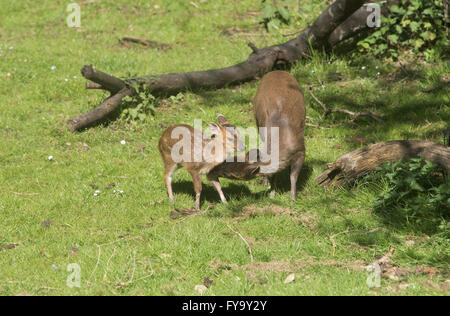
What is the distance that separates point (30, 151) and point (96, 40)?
547 centimetres

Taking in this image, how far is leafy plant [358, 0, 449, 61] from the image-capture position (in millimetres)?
10836

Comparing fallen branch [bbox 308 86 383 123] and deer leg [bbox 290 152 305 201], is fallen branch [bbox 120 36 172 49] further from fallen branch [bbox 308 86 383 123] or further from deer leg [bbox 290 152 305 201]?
deer leg [bbox 290 152 305 201]

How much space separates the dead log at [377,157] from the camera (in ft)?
22.1

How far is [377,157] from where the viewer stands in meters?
7.14

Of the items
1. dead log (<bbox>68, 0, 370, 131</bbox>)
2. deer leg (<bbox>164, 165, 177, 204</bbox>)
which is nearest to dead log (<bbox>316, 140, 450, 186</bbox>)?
deer leg (<bbox>164, 165, 177, 204</bbox>)

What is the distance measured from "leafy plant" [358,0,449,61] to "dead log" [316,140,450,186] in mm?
4458

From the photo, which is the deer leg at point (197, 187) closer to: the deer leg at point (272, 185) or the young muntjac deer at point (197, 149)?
the young muntjac deer at point (197, 149)

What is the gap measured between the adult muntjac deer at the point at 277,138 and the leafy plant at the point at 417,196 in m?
1.09

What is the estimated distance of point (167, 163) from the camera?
800 cm

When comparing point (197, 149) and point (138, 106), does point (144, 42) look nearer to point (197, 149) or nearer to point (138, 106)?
point (138, 106)

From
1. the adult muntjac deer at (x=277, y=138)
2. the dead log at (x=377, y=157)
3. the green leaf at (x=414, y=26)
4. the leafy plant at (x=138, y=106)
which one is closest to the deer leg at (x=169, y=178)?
the adult muntjac deer at (x=277, y=138)

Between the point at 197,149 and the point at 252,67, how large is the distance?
3.97m
